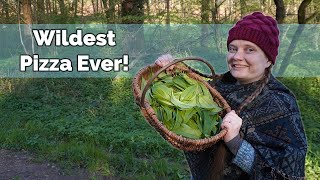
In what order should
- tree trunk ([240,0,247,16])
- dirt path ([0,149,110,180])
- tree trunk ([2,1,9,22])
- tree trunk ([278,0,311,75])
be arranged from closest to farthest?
dirt path ([0,149,110,180])
tree trunk ([278,0,311,75])
tree trunk ([240,0,247,16])
tree trunk ([2,1,9,22])

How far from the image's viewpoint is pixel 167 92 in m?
1.64

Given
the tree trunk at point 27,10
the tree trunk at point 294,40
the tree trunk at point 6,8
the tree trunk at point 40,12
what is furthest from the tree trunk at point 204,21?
the tree trunk at point 6,8

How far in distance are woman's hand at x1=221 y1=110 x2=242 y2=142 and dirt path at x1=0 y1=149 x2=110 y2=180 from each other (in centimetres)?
292

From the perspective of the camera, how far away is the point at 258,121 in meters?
1.57

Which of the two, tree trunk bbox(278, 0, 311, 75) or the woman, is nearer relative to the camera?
the woman

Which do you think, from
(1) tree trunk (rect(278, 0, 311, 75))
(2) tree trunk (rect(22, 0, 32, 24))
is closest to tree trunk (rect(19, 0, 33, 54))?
(2) tree trunk (rect(22, 0, 32, 24))

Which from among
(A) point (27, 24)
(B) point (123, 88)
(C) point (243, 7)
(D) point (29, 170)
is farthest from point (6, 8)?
(D) point (29, 170)

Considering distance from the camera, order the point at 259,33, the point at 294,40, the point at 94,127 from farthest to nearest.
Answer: the point at 294,40
the point at 94,127
the point at 259,33

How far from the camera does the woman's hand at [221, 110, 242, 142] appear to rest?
145 centimetres

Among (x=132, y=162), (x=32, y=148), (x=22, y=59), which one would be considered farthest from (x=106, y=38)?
(x=132, y=162)

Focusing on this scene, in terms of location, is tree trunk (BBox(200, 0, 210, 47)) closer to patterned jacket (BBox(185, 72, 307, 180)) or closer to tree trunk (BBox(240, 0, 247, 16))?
tree trunk (BBox(240, 0, 247, 16))

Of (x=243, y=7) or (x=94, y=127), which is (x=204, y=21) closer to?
(x=243, y=7)

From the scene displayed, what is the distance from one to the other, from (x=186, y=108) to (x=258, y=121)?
0.88 feet

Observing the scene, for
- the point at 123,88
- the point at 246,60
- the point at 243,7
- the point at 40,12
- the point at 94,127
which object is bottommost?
the point at 94,127
